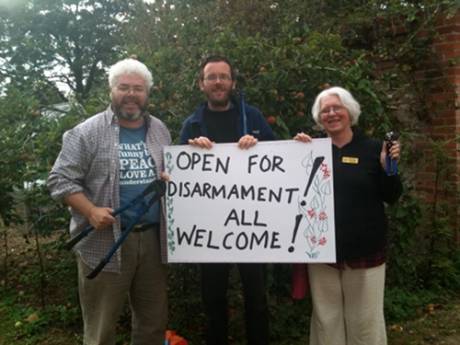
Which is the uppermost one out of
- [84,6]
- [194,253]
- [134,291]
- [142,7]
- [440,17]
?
[84,6]

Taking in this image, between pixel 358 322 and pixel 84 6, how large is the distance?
2131 cm

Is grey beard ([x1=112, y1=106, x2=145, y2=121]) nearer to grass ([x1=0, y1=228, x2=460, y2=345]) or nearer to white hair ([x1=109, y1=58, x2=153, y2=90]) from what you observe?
white hair ([x1=109, y1=58, x2=153, y2=90])

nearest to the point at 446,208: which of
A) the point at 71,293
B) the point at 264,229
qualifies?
the point at 264,229

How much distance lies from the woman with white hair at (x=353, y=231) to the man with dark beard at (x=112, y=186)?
0.92m

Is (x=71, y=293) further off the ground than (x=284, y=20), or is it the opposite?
(x=284, y=20)

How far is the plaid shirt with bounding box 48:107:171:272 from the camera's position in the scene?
2422 mm

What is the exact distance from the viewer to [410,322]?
4.00m

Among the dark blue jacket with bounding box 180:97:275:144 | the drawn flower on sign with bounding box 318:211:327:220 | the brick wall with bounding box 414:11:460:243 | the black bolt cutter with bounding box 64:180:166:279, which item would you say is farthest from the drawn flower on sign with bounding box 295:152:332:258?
the brick wall with bounding box 414:11:460:243

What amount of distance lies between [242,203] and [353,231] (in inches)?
25.2

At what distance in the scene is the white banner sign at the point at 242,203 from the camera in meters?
2.66

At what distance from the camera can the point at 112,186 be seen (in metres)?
2.45

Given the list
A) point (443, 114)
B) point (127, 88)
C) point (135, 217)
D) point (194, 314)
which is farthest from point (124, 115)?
point (443, 114)

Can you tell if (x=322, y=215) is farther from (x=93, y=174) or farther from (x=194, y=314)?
(x=194, y=314)

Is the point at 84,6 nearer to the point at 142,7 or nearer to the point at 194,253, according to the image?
the point at 142,7
